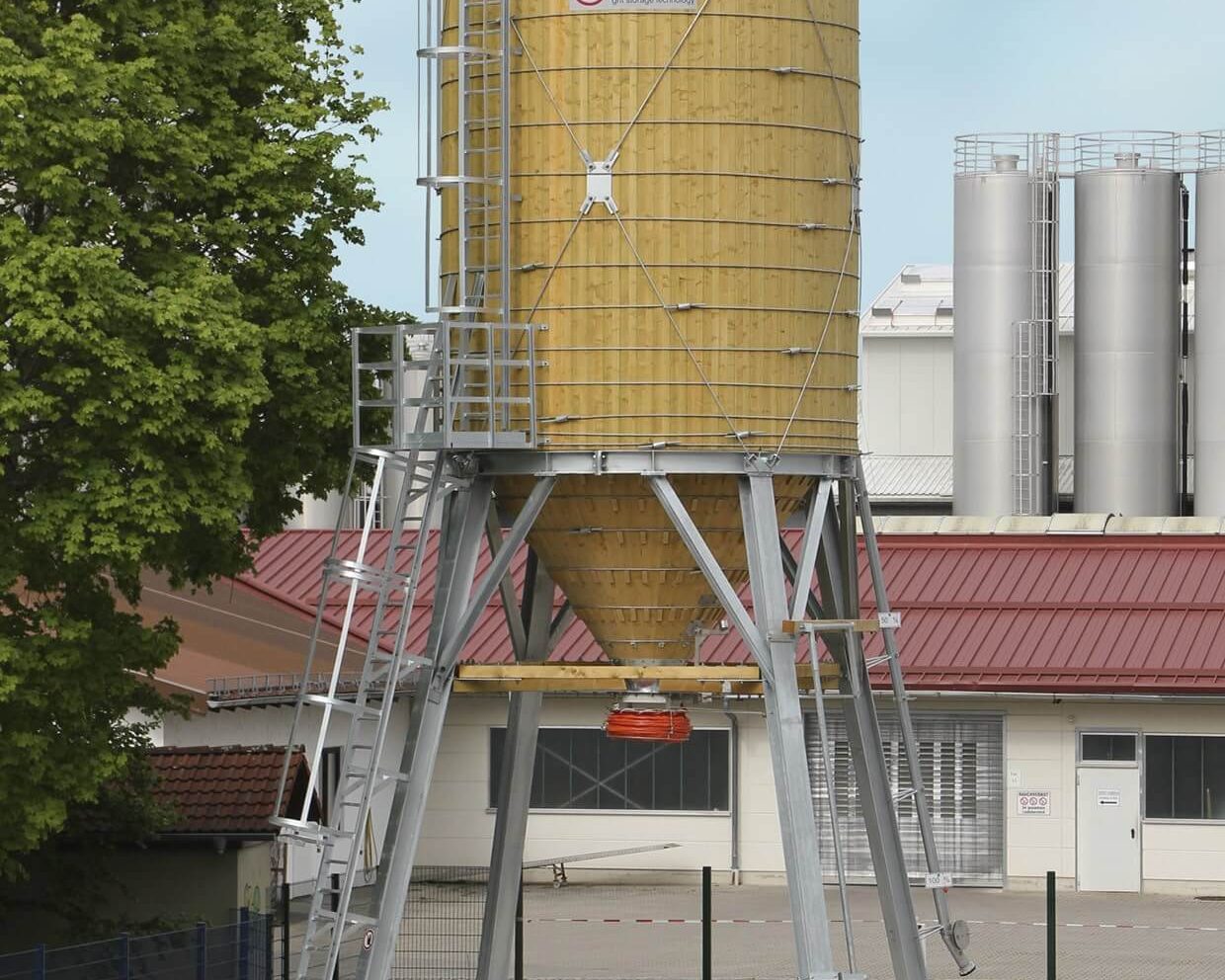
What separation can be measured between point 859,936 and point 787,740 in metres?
14.1

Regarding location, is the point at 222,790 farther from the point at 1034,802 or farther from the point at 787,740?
the point at 1034,802

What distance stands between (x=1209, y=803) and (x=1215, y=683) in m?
2.07

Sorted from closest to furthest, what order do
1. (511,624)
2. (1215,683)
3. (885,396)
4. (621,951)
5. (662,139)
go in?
(662,139) < (511,624) < (621,951) < (1215,683) < (885,396)

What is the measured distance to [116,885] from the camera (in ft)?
90.0

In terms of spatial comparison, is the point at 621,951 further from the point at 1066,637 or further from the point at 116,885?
the point at 1066,637

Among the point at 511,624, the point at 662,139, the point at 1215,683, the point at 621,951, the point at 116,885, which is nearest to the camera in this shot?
the point at 662,139

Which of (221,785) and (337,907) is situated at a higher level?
(221,785)

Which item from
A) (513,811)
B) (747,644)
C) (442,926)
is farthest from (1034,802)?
(747,644)

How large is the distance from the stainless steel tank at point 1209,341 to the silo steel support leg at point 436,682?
32.7 meters

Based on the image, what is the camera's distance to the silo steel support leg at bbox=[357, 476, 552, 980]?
68.8 ft

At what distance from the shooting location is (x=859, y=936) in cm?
3409

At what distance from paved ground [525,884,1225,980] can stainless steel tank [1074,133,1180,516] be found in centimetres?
1591

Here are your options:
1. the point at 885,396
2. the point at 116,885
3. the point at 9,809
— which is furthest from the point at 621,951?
the point at 885,396

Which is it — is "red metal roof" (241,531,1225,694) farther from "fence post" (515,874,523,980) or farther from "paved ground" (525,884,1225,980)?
"fence post" (515,874,523,980)
